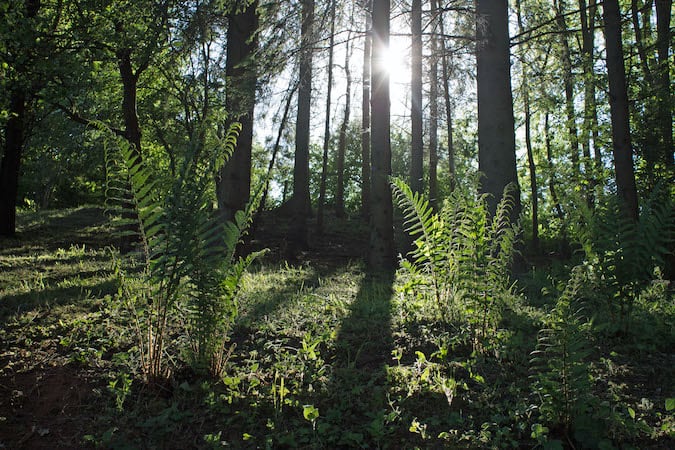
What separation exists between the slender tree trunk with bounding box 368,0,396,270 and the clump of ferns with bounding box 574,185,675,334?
460cm

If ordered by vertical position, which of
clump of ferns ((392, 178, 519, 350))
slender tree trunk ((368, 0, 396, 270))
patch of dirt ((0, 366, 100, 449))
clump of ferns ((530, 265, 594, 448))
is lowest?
patch of dirt ((0, 366, 100, 449))

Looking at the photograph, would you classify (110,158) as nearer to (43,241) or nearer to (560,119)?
(43,241)

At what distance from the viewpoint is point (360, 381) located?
359 centimetres

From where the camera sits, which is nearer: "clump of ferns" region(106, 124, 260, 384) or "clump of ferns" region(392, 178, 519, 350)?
"clump of ferns" region(106, 124, 260, 384)

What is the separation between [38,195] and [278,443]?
3603 centimetres

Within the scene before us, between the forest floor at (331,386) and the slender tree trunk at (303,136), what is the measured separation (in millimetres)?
6034

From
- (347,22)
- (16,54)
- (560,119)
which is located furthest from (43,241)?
(560,119)

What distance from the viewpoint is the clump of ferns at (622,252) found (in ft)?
13.8

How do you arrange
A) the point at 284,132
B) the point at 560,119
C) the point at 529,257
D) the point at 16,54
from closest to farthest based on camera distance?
the point at 16,54
the point at 284,132
the point at 529,257
the point at 560,119

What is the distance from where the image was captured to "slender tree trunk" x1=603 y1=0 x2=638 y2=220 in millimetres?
8070

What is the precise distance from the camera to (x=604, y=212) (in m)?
4.68

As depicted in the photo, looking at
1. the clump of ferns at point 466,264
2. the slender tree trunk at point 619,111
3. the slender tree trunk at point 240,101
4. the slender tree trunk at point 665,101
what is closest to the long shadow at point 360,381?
the clump of ferns at point 466,264

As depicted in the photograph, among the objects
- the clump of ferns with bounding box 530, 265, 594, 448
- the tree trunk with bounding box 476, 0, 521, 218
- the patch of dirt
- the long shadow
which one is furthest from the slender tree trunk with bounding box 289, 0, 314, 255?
the clump of ferns with bounding box 530, 265, 594, 448

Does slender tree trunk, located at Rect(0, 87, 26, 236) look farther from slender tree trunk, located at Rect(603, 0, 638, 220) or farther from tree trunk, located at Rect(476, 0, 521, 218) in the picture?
slender tree trunk, located at Rect(603, 0, 638, 220)
